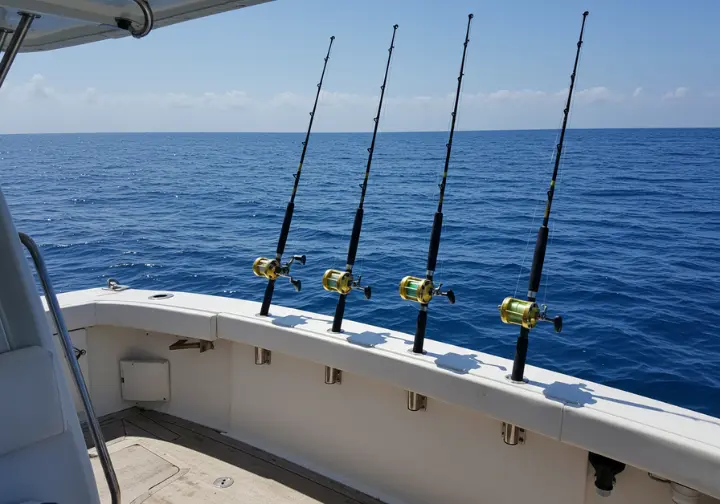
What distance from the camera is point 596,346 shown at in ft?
19.1

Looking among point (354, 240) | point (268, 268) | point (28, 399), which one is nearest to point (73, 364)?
point (28, 399)

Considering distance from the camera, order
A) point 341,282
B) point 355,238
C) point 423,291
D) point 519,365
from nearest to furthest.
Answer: point 519,365 → point 423,291 → point 341,282 → point 355,238

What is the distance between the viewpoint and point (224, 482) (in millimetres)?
2719

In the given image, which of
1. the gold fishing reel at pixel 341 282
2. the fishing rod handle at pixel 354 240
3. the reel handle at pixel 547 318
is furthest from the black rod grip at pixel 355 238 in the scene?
the reel handle at pixel 547 318

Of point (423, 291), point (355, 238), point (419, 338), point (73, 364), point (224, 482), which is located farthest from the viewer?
point (355, 238)

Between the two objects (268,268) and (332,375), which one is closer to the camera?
(332,375)

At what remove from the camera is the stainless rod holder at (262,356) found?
9.87 ft

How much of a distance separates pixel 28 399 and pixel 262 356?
1812mm

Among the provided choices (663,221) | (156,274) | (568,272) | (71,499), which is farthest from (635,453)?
(663,221)

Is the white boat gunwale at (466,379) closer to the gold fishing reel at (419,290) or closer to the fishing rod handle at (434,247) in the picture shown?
the gold fishing reel at (419,290)

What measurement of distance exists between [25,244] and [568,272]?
27.0 feet

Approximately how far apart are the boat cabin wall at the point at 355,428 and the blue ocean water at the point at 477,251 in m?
3.13

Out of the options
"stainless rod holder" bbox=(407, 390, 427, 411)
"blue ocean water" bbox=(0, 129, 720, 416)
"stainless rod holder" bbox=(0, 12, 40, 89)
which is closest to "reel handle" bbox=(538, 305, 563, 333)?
"stainless rod holder" bbox=(407, 390, 427, 411)

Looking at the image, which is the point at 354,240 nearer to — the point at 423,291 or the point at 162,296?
the point at 423,291
